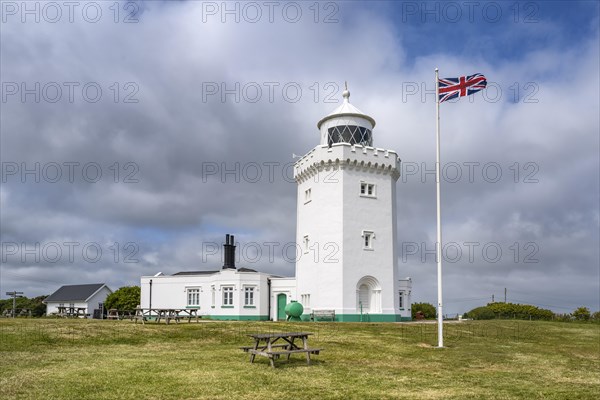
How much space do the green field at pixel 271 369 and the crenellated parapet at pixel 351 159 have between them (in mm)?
14509

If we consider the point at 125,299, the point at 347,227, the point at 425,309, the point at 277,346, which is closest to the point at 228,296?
the point at 347,227

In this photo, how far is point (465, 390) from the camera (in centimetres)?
1127

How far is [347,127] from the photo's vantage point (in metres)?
38.2

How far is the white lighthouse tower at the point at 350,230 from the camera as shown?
35219mm

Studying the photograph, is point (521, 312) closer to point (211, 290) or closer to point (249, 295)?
point (249, 295)

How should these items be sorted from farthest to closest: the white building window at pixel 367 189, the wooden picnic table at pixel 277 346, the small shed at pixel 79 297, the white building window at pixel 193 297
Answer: the small shed at pixel 79 297
the white building window at pixel 193 297
the white building window at pixel 367 189
the wooden picnic table at pixel 277 346

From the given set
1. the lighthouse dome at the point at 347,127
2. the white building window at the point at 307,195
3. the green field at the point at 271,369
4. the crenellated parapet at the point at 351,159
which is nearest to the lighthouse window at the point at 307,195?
the white building window at the point at 307,195

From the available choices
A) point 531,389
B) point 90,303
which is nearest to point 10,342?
point 531,389

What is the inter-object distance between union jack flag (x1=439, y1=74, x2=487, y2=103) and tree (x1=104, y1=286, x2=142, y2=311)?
51641mm

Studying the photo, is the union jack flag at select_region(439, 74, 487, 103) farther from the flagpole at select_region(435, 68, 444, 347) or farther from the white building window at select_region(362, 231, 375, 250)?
the white building window at select_region(362, 231, 375, 250)

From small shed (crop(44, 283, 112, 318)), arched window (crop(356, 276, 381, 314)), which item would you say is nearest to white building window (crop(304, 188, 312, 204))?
arched window (crop(356, 276, 381, 314))

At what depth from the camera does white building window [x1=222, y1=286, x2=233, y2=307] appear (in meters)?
40.0

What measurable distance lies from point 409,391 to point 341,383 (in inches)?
59.3

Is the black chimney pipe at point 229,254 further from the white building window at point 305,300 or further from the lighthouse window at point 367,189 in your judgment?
the lighthouse window at point 367,189
